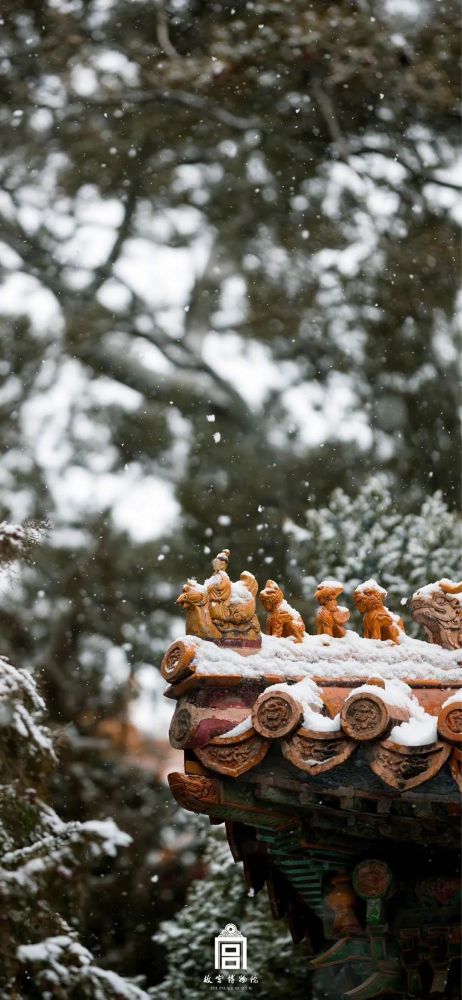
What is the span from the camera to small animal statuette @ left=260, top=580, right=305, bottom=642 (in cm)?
222

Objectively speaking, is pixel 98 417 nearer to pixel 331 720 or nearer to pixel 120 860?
pixel 120 860

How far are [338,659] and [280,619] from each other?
0.16 meters

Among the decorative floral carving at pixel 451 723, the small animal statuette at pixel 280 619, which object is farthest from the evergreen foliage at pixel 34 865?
the decorative floral carving at pixel 451 723

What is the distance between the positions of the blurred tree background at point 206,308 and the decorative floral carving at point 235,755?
5161mm

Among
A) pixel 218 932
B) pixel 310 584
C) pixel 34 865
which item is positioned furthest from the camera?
pixel 310 584

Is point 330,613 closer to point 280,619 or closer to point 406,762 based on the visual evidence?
point 280,619

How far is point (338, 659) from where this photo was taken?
6.92 ft

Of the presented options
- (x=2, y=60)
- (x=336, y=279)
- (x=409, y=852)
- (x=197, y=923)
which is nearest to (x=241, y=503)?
(x=336, y=279)

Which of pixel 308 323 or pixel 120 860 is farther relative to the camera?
pixel 308 323

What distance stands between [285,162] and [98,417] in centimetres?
224

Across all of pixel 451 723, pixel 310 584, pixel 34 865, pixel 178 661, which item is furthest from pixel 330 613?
pixel 310 584

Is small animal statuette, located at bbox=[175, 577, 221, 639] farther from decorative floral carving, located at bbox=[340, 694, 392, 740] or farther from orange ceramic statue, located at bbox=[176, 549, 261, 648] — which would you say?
decorative floral carving, located at bbox=[340, 694, 392, 740]

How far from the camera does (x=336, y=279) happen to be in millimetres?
8461

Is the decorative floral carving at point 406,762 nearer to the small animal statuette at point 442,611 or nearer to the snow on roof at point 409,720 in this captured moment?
the snow on roof at point 409,720
